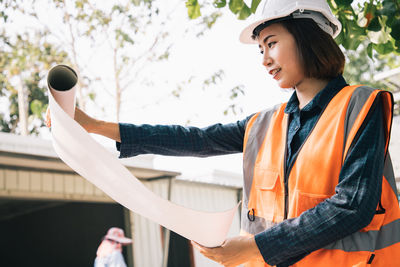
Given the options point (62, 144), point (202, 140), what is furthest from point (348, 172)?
point (62, 144)

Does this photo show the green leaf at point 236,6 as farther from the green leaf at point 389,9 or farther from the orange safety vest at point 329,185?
the orange safety vest at point 329,185

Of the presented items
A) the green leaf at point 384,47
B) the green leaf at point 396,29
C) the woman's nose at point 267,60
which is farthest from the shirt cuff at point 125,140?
the green leaf at point 384,47

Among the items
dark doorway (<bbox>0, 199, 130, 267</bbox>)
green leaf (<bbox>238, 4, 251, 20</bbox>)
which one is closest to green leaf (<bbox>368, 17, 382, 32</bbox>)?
green leaf (<bbox>238, 4, 251, 20</bbox>)

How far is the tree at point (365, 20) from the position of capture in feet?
5.45

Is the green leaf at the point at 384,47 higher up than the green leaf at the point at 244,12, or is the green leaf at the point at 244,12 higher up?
the green leaf at the point at 244,12

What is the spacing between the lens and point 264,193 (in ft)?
3.70

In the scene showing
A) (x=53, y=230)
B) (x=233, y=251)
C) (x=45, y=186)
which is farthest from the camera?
(x=53, y=230)

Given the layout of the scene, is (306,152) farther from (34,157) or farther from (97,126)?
(34,157)

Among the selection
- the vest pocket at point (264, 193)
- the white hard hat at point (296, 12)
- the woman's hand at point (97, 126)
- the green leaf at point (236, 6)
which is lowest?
the vest pocket at point (264, 193)

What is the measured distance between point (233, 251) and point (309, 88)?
490 millimetres

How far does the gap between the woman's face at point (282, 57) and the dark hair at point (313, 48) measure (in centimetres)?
1

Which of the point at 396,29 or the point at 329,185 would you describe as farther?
the point at 396,29

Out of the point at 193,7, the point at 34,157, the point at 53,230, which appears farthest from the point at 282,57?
the point at 53,230

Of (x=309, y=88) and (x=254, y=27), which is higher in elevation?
(x=254, y=27)
